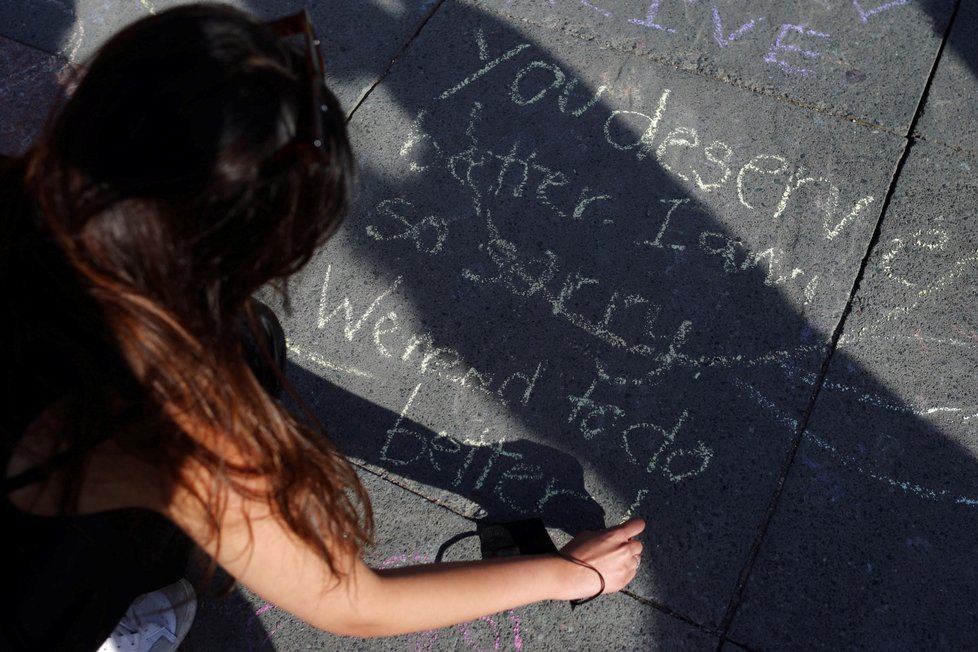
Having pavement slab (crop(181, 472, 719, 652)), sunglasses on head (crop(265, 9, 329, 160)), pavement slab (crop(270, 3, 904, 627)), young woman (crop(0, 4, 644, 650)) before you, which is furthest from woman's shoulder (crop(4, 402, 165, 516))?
pavement slab (crop(270, 3, 904, 627))

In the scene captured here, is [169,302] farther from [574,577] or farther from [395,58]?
[395,58]

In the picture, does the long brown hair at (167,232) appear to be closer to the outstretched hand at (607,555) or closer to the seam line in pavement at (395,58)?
the outstretched hand at (607,555)

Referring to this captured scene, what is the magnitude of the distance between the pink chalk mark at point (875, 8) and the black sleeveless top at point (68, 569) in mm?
2742

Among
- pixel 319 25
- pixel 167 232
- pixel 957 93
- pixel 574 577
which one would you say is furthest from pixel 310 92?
pixel 957 93

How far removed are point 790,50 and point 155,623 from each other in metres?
2.64

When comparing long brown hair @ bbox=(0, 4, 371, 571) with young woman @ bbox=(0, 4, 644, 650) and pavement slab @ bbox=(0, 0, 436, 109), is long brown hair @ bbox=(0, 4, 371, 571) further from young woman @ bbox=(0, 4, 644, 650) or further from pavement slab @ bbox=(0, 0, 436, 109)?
pavement slab @ bbox=(0, 0, 436, 109)

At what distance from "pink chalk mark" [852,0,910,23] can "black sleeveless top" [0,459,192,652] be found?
108 inches

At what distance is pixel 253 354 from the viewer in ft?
5.62

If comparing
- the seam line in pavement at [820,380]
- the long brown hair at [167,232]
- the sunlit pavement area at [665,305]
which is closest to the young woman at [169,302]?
the long brown hair at [167,232]

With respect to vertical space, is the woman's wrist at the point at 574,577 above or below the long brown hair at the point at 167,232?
below

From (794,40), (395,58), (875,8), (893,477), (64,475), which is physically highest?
(875,8)

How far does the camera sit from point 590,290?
2514 mm

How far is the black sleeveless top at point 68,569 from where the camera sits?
1430mm

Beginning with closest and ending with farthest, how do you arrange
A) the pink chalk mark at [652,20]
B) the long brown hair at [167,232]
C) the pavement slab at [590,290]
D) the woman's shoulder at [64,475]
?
the long brown hair at [167,232]
the woman's shoulder at [64,475]
the pavement slab at [590,290]
the pink chalk mark at [652,20]
